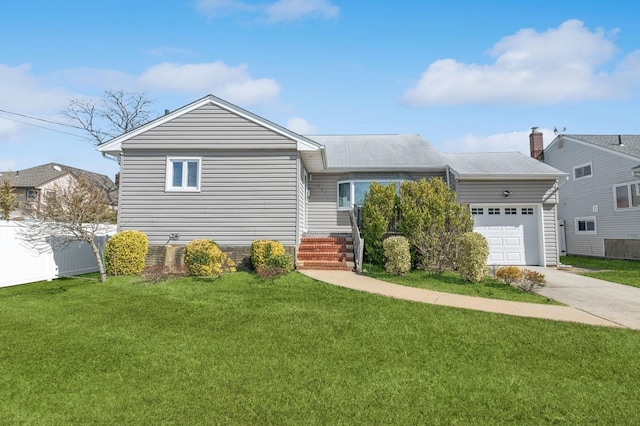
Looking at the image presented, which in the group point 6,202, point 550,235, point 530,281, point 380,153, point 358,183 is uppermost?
point 380,153

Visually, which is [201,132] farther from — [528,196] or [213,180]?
[528,196]

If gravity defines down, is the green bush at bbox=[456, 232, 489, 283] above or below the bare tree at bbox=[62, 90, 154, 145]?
below

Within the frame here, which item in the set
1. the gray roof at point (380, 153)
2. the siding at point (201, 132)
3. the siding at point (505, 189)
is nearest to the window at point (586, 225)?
the siding at point (505, 189)

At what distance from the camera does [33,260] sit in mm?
9883

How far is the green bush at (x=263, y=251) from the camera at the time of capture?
33.0 feet

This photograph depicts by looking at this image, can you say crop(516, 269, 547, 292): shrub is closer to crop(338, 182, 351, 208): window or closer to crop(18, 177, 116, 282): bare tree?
crop(338, 182, 351, 208): window

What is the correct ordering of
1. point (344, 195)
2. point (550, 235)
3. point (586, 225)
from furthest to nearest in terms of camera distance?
point (586, 225) → point (344, 195) → point (550, 235)

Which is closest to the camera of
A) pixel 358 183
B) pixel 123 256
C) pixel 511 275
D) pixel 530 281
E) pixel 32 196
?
pixel 530 281

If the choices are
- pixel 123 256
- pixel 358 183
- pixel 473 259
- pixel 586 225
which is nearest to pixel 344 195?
pixel 358 183

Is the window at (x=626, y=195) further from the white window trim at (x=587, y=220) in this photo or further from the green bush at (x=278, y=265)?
the green bush at (x=278, y=265)

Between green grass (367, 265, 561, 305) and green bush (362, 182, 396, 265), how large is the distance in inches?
42.5

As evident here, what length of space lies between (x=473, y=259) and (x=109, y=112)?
2528cm

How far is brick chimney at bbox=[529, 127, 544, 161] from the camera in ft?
71.3

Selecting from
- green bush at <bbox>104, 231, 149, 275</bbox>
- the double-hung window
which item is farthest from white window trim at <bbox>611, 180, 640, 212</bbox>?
green bush at <bbox>104, 231, 149, 275</bbox>
